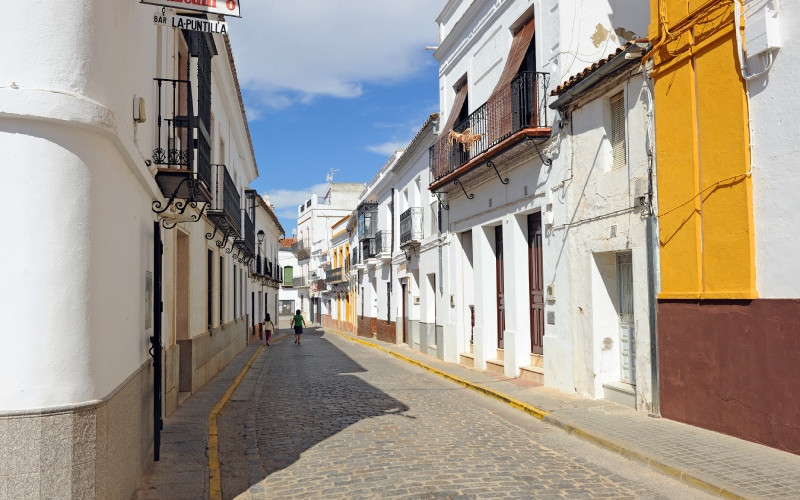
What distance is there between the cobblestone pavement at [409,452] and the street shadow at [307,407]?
18 millimetres

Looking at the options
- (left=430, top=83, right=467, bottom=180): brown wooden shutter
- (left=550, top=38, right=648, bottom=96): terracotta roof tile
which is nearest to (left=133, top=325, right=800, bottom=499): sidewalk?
(left=550, top=38, right=648, bottom=96): terracotta roof tile

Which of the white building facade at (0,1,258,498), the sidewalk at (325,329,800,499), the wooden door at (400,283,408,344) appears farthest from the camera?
the wooden door at (400,283,408,344)

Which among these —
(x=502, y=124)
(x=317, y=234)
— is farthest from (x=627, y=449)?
(x=317, y=234)

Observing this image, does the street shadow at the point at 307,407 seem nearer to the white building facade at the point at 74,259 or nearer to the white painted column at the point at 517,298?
the white building facade at the point at 74,259

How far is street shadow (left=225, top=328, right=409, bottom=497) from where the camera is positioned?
294 inches

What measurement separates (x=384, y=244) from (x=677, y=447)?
20373 mm

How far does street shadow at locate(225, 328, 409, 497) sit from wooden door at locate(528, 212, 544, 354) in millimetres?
2980

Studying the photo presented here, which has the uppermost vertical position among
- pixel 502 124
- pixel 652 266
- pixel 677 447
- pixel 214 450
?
pixel 502 124

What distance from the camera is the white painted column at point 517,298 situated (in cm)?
1223

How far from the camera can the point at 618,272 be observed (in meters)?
9.56

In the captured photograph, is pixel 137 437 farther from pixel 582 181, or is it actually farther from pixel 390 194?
pixel 390 194

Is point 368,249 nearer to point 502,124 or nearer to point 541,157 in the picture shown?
point 502,124

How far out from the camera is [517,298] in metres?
12.2

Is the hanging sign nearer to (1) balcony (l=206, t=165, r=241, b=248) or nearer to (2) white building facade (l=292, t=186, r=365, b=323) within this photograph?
(1) balcony (l=206, t=165, r=241, b=248)
